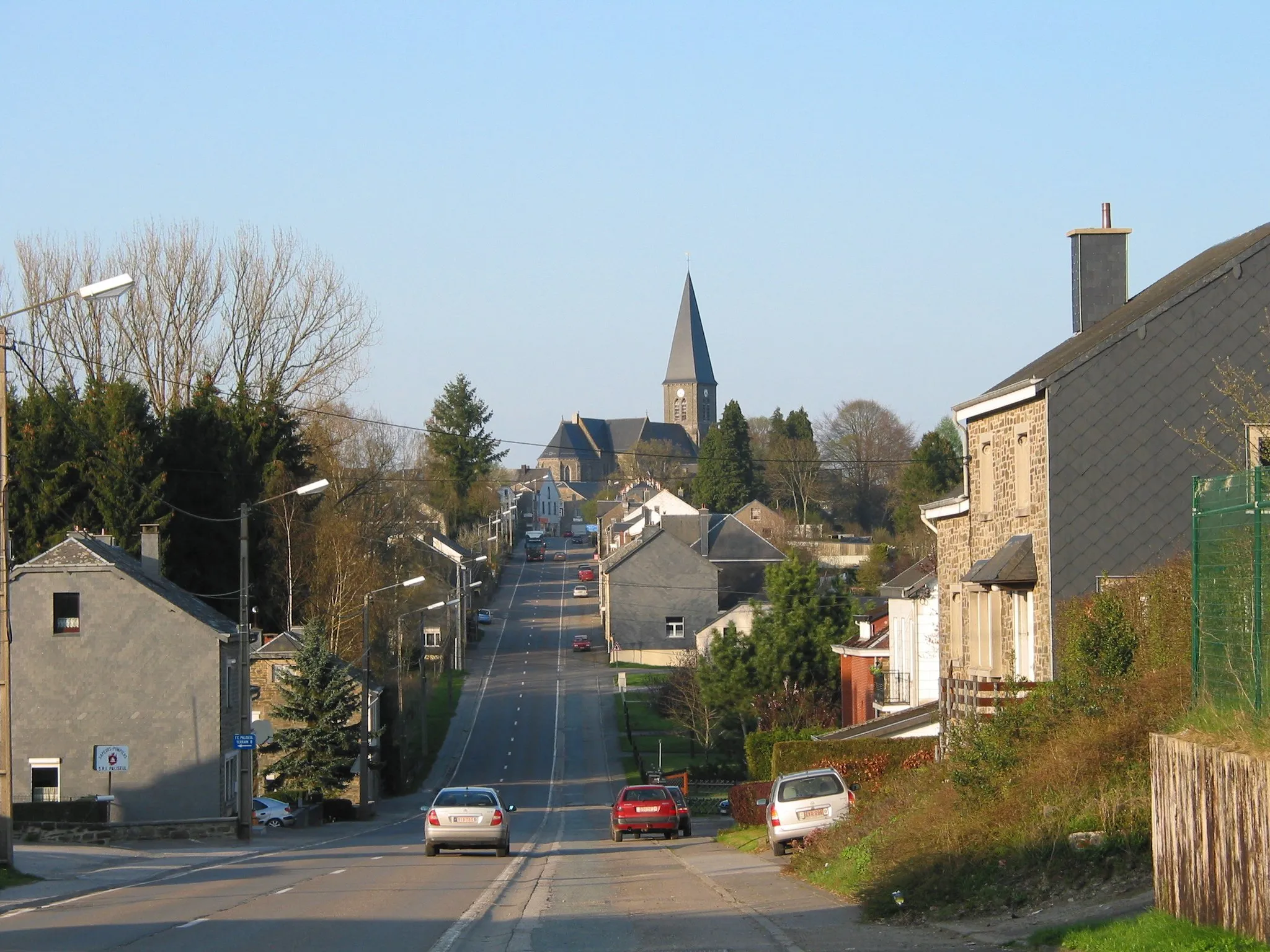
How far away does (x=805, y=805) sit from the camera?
919 inches

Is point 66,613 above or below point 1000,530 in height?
below

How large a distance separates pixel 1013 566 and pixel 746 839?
9517 mm

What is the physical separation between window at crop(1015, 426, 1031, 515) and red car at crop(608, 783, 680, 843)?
40.7 feet

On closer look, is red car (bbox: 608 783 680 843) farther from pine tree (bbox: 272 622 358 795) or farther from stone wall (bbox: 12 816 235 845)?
pine tree (bbox: 272 622 358 795)

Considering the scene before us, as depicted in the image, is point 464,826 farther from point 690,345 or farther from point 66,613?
point 690,345

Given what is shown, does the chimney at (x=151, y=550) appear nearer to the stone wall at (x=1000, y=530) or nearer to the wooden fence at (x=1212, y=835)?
the stone wall at (x=1000, y=530)

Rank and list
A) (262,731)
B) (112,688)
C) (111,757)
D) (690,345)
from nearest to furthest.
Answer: (111,757), (262,731), (112,688), (690,345)

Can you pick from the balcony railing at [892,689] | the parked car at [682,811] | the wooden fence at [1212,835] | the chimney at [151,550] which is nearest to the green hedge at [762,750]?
the balcony railing at [892,689]

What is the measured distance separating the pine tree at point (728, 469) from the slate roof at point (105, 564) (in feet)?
311

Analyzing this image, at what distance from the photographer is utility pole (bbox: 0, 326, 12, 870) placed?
20.6 meters

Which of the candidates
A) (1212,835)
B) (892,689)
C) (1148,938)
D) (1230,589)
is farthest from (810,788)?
(892,689)

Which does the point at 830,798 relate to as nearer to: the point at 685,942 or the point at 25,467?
the point at 685,942

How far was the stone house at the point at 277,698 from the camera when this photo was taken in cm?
4900

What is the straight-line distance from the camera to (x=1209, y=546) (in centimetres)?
1134
